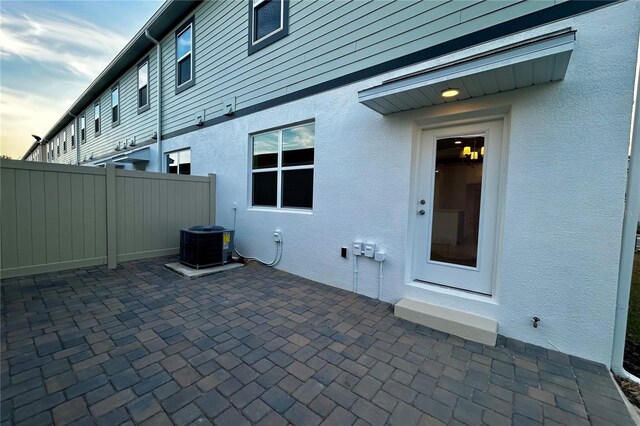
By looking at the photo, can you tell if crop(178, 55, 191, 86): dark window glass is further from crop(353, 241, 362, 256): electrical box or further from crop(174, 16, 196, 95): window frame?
crop(353, 241, 362, 256): electrical box

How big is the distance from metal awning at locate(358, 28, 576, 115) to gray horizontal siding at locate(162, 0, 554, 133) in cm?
73

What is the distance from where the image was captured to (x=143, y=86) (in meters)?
8.39

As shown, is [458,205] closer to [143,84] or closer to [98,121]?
[143,84]

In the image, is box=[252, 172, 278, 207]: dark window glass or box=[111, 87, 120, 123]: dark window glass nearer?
box=[252, 172, 278, 207]: dark window glass

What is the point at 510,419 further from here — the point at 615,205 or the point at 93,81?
the point at 93,81

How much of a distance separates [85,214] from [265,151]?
3235mm

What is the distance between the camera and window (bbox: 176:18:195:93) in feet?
21.6

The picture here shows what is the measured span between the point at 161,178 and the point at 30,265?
2338 mm

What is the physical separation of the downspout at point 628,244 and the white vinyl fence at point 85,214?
639cm

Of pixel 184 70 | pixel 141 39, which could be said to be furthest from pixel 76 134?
pixel 184 70

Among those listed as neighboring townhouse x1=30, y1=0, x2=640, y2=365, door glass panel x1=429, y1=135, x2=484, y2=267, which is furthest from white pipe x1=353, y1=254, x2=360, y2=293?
door glass panel x1=429, y1=135, x2=484, y2=267

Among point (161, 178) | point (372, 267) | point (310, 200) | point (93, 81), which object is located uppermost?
point (93, 81)

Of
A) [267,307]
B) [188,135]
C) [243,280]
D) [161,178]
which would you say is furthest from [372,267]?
[188,135]

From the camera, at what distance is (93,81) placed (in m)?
10.3
